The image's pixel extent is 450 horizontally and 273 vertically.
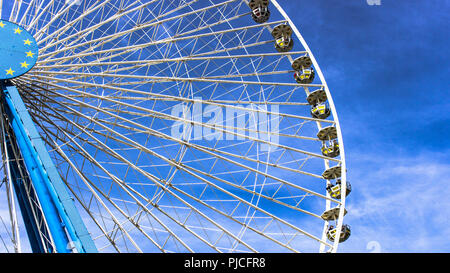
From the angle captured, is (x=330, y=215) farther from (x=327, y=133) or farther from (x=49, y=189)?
(x=49, y=189)

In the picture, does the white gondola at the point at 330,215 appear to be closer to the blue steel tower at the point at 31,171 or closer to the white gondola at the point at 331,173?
the white gondola at the point at 331,173

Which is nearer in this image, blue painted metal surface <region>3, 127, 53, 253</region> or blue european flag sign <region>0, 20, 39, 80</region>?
blue european flag sign <region>0, 20, 39, 80</region>

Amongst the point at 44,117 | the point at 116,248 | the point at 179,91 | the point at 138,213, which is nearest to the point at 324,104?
the point at 179,91

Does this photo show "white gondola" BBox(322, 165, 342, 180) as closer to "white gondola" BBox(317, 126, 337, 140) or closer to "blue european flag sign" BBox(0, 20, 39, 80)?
"white gondola" BBox(317, 126, 337, 140)

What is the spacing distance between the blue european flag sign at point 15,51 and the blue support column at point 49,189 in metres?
0.79

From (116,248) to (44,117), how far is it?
23.0 feet

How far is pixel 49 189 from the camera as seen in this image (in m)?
13.5

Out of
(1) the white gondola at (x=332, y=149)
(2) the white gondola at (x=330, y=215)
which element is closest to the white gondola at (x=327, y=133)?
(1) the white gondola at (x=332, y=149)

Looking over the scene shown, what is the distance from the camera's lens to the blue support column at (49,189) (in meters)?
12.4

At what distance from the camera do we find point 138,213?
Answer: 1902 centimetres

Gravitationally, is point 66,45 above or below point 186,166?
above

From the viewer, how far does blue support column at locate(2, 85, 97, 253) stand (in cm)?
1243

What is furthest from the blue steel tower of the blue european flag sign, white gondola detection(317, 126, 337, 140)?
white gondola detection(317, 126, 337, 140)

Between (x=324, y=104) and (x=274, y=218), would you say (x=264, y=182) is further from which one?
(x=324, y=104)
